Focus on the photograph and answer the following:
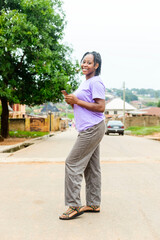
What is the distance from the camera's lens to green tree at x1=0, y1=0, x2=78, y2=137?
1695 centimetres

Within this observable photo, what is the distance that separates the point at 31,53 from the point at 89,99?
1527cm

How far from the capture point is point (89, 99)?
11.9 ft

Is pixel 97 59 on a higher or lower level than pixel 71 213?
higher

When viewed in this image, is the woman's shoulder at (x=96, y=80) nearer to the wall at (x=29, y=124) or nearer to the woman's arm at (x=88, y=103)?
the woman's arm at (x=88, y=103)

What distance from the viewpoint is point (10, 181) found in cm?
565

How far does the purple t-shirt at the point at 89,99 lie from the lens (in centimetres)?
357

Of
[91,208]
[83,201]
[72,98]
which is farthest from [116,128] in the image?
[72,98]

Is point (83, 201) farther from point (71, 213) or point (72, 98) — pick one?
point (72, 98)

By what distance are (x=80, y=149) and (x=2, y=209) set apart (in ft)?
Result: 4.13

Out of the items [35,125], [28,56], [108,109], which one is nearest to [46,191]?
[28,56]

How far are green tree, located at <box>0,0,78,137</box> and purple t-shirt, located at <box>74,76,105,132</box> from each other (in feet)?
44.9

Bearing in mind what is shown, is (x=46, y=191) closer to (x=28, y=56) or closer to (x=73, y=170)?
(x=73, y=170)

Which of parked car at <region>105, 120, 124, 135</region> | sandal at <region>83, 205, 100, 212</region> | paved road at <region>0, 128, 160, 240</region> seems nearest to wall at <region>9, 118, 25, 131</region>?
parked car at <region>105, 120, 124, 135</region>

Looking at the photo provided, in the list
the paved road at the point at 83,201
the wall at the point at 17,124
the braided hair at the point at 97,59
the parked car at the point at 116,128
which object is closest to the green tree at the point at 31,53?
the parked car at the point at 116,128
